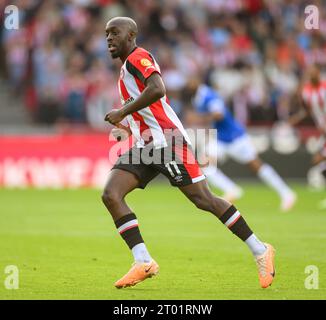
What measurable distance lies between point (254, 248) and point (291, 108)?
49.9 feet

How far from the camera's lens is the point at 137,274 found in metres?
8.69

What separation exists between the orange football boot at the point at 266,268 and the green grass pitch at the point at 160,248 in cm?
12

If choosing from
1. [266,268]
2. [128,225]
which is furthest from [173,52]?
[266,268]

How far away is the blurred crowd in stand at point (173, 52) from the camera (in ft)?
77.4

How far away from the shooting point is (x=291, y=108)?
23.8m

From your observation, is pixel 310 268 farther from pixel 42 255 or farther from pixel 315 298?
pixel 42 255

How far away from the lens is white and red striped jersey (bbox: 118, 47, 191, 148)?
29.1 ft

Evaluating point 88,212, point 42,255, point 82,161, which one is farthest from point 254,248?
point 82,161

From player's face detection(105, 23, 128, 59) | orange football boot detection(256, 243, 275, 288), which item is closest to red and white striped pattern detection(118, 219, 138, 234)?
orange football boot detection(256, 243, 275, 288)

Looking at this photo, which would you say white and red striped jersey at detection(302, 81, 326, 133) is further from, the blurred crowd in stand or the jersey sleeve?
the jersey sleeve

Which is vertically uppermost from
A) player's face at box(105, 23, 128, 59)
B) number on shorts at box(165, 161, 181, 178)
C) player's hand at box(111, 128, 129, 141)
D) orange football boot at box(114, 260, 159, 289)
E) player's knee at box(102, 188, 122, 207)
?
player's face at box(105, 23, 128, 59)

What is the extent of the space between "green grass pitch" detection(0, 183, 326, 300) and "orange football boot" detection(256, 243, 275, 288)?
0.12m

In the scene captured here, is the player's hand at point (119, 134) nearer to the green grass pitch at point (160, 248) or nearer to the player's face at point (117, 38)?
the player's face at point (117, 38)

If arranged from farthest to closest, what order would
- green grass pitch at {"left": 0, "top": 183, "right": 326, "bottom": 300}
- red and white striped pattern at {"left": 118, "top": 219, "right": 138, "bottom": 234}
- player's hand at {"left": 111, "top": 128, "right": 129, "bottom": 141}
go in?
player's hand at {"left": 111, "top": 128, "right": 129, "bottom": 141}
red and white striped pattern at {"left": 118, "top": 219, "right": 138, "bottom": 234}
green grass pitch at {"left": 0, "top": 183, "right": 326, "bottom": 300}
